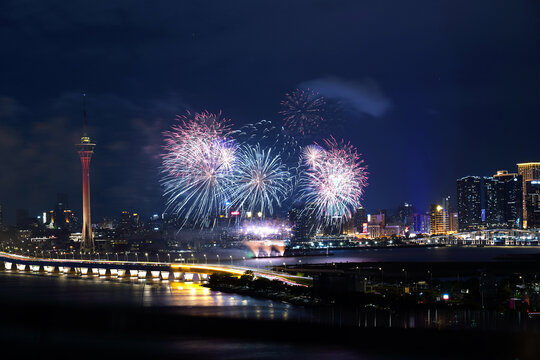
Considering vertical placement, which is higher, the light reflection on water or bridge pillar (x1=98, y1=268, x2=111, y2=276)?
the light reflection on water

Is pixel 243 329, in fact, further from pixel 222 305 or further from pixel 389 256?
pixel 389 256

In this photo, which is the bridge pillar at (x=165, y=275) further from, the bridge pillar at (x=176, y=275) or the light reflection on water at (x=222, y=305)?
the light reflection on water at (x=222, y=305)

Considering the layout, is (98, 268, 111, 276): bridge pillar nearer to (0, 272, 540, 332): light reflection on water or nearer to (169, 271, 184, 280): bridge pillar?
(0, 272, 540, 332): light reflection on water

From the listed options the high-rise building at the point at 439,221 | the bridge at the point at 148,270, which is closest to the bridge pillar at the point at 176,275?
the bridge at the point at 148,270

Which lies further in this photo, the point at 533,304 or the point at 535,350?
the point at 533,304

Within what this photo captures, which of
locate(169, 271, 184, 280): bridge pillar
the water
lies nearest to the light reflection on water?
locate(169, 271, 184, 280): bridge pillar

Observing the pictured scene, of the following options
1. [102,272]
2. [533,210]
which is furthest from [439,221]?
[102,272]

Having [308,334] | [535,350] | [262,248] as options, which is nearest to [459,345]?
[535,350]

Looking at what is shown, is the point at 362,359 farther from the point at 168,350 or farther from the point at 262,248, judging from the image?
the point at 262,248
